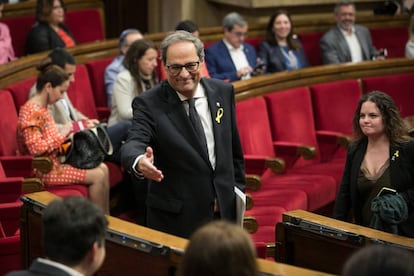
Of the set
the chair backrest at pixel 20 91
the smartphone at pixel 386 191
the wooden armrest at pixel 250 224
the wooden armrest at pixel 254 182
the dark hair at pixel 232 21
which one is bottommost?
the wooden armrest at pixel 250 224

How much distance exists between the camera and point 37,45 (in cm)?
579

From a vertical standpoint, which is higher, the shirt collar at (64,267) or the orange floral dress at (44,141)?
the shirt collar at (64,267)

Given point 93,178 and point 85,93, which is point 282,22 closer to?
point 85,93

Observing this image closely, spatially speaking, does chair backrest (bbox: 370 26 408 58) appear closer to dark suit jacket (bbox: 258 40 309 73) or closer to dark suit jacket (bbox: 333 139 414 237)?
dark suit jacket (bbox: 258 40 309 73)

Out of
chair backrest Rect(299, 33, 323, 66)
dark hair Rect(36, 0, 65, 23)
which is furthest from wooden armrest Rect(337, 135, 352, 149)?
dark hair Rect(36, 0, 65, 23)

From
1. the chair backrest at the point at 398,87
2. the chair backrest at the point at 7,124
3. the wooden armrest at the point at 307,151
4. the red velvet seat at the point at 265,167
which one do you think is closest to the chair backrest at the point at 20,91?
the chair backrest at the point at 7,124

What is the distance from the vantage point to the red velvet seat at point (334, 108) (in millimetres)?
5301

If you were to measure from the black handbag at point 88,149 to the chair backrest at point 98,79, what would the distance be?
99 cm

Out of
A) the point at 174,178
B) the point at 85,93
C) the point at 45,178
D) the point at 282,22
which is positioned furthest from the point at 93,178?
the point at 282,22

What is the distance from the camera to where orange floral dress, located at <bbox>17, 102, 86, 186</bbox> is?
14.1ft

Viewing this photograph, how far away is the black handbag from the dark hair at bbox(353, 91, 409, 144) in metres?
1.29

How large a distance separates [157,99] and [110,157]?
1.80 metres

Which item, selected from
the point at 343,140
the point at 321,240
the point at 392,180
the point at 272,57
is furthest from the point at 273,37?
the point at 321,240

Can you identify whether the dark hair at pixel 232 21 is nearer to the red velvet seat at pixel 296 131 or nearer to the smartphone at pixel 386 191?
the red velvet seat at pixel 296 131
